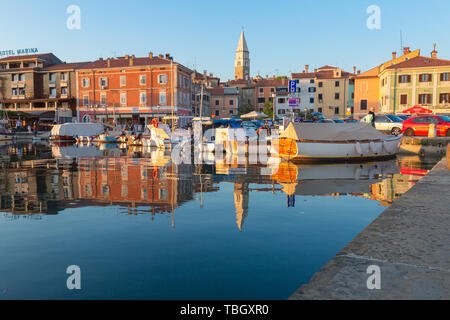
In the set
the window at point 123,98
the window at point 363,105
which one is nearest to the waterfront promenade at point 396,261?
the window at point 123,98

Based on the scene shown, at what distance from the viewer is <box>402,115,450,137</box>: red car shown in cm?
2239

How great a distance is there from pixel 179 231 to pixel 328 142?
12127 millimetres

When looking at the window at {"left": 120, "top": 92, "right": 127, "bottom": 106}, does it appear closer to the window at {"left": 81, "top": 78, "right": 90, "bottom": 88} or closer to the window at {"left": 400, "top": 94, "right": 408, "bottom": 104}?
the window at {"left": 81, "top": 78, "right": 90, "bottom": 88}

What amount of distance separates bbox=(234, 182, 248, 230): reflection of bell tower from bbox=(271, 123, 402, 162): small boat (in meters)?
6.47

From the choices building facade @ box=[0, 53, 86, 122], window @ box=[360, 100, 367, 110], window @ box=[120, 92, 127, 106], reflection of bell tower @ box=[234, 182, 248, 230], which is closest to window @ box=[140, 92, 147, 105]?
window @ box=[120, 92, 127, 106]

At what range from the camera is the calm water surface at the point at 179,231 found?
4.12 m

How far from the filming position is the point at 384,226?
4.91 meters

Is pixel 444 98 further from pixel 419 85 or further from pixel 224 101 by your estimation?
pixel 224 101

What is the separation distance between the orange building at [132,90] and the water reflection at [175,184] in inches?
1583

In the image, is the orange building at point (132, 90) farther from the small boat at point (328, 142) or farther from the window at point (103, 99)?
the small boat at point (328, 142)

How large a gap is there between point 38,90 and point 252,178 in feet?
203

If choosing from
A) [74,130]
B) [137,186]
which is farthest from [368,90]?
[137,186]
